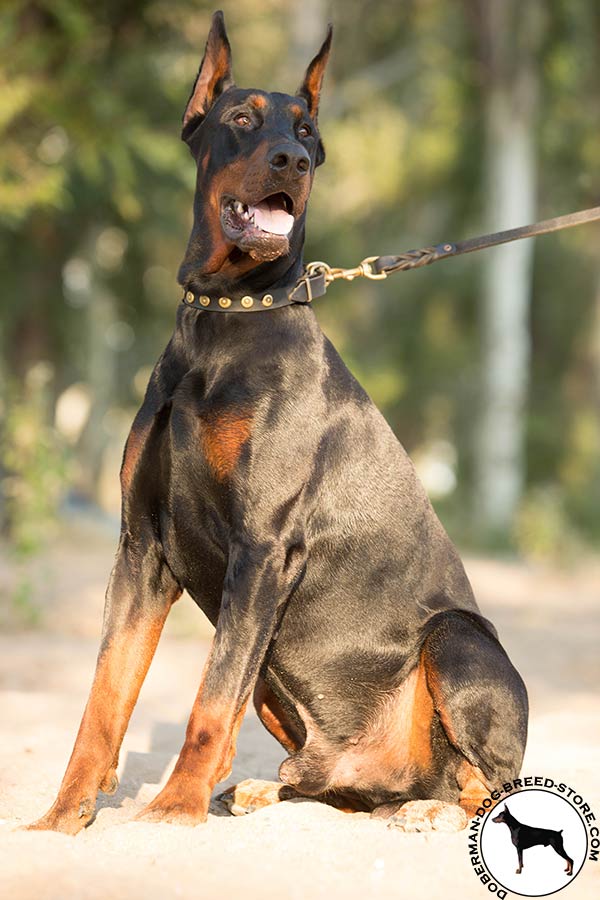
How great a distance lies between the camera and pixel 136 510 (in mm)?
3939

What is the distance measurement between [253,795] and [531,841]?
1.13 metres

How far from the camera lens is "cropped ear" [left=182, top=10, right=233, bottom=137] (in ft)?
13.7

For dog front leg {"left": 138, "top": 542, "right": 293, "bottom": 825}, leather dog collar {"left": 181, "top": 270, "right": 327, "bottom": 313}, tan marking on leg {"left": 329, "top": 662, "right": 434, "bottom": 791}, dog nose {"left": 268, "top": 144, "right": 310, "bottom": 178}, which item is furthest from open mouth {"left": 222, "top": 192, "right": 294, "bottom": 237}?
tan marking on leg {"left": 329, "top": 662, "right": 434, "bottom": 791}

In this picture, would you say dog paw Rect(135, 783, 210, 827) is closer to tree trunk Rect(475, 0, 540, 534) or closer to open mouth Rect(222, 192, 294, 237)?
open mouth Rect(222, 192, 294, 237)

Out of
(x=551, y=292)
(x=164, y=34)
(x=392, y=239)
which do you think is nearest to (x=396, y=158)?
(x=392, y=239)

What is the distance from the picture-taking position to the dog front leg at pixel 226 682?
3604mm

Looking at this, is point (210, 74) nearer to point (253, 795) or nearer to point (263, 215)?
point (263, 215)

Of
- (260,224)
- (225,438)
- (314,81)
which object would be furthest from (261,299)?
(314,81)

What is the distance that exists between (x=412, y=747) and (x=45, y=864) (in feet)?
4.50

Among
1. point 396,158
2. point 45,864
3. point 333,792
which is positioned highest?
point 396,158

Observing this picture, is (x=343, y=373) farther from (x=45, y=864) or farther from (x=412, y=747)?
(x=45, y=864)

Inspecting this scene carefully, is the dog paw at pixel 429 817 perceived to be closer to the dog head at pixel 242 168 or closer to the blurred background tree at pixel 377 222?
the dog head at pixel 242 168

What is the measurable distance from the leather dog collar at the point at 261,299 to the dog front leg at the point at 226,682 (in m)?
0.79

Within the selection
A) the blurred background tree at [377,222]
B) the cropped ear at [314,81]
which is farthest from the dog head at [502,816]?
the blurred background tree at [377,222]
